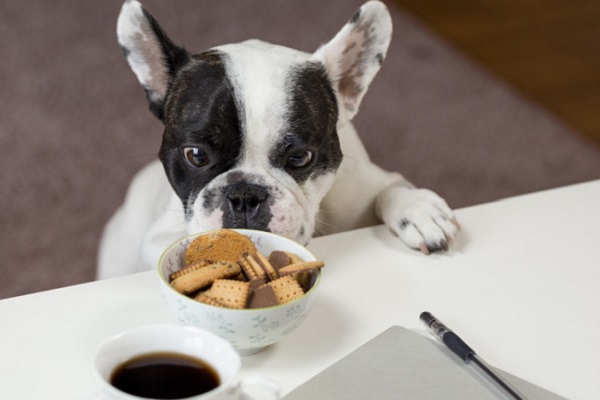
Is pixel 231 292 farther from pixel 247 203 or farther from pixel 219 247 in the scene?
pixel 247 203

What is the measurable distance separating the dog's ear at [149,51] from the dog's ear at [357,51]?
23 centimetres

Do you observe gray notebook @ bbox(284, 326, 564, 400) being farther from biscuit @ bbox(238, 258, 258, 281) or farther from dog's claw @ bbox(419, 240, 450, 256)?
dog's claw @ bbox(419, 240, 450, 256)

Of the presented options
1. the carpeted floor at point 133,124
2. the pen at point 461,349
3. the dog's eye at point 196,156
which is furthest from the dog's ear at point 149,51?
the carpeted floor at point 133,124

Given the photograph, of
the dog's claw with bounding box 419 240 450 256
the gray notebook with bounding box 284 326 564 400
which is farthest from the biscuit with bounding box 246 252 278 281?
the dog's claw with bounding box 419 240 450 256

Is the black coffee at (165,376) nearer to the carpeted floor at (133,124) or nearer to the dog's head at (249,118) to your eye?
the dog's head at (249,118)

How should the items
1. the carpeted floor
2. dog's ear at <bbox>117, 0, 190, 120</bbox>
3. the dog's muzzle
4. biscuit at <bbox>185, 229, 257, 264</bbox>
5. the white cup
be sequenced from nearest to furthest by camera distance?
1. the white cup
2. biscuit at <bbox>185, 229, 257, 264</bbox>
3. the dog's muzzle
4. dog's ear at <bbox>117, 0, 190, 120</bbox>
5. the carpeted floor

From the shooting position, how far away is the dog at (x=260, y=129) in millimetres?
1197

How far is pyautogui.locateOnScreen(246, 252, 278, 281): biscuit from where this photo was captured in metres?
0.93

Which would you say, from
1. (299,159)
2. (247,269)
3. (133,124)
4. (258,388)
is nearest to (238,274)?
(247,269)

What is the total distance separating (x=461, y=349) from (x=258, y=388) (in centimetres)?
23

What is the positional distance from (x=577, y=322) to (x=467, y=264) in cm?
19

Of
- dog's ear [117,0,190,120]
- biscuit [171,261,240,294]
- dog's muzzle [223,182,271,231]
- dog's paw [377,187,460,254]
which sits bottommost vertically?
dog's paw [377,187,460,254]

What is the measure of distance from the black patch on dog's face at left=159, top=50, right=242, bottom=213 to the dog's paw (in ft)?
0.90

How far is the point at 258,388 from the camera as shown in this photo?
33.2 inches
